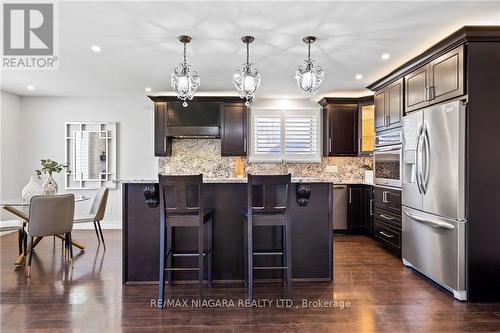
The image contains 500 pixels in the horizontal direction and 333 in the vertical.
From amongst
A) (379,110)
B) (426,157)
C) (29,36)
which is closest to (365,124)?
(379,110)

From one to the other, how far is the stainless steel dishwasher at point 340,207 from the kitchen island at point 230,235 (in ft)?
7.39

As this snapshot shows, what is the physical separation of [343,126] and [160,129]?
3.27 m

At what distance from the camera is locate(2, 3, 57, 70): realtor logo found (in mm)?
2615

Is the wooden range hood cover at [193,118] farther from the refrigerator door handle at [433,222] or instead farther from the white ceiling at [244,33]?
the refrigerator door handle at [433,222]

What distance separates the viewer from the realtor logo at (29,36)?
2.62 meters

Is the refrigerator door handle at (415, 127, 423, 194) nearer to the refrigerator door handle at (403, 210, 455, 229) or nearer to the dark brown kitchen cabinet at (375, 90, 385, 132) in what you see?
the refrigerator door handle at (403, 210, 455, 229)

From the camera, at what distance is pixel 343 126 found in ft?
18.7

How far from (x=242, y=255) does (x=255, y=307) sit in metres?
0.67

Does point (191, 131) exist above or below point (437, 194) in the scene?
above

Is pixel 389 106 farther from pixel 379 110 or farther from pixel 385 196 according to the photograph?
pixel 385 196

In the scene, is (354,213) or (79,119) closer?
(354,213)

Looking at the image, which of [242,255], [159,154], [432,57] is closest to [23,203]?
[159,154]

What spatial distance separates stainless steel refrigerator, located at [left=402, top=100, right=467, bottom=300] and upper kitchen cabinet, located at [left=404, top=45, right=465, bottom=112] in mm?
128

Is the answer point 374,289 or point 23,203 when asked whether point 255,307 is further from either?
point 23,203
